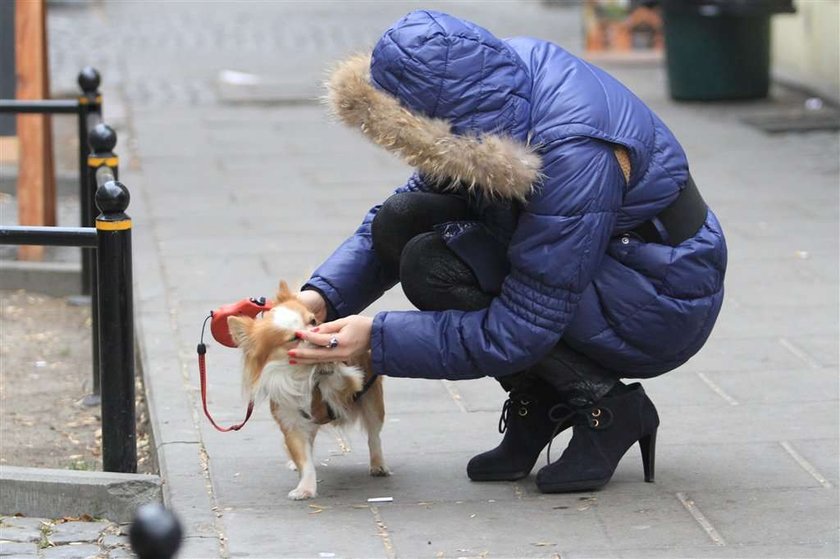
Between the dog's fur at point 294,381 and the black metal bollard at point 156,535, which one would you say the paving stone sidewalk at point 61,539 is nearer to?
the dog's fur at point 294,381

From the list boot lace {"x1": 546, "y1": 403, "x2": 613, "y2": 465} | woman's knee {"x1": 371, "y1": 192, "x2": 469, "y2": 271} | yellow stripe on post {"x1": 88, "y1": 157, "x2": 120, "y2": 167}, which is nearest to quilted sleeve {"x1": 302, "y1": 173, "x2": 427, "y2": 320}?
woman's knee {"x1": 371, "y1": 192, "x2": 469, "y2": 271}

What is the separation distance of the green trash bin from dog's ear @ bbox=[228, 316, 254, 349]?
28.6 feet

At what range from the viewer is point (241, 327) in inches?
155

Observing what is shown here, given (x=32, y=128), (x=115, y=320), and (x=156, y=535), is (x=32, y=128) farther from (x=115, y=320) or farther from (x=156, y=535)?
(x=156, y=535)

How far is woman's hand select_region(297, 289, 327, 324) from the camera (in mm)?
4137

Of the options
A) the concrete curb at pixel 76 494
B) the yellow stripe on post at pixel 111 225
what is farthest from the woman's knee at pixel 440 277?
the concrete curb at pixel 76 494

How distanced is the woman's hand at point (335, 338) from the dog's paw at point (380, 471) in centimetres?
56

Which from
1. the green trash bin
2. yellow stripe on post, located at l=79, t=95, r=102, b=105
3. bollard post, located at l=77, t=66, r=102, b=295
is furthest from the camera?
the green trash bin

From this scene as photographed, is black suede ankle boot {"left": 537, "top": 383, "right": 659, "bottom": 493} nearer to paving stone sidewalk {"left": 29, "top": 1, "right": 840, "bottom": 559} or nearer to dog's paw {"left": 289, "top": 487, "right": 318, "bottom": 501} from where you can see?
paving stone sidewalk {"left": 29, "top": 1, "right": 840, "bottom": 559}

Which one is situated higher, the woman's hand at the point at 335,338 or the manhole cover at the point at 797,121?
the woman's hand at the point at 335,338

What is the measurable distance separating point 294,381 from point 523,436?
2.54 ft

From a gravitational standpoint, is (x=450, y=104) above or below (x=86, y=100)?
above

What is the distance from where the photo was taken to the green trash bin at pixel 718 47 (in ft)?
38.9

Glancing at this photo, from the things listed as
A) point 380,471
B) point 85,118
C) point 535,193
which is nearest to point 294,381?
point 380,471
